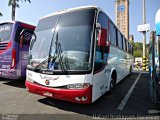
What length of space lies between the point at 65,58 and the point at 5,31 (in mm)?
4643

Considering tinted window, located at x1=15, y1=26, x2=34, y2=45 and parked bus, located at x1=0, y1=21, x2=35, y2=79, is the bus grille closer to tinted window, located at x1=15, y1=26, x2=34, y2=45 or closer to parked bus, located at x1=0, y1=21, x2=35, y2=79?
parked bus, located at x1=0, y1=21, x2=35, y2=79

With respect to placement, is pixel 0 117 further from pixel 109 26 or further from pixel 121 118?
pixel 109 26

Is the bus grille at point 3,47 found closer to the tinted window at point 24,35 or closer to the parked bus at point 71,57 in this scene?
the tinted window at point 24,35

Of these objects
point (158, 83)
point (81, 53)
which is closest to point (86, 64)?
point (81, 53)

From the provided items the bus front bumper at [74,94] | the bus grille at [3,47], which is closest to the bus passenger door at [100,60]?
the bus front bumper at [74,94]

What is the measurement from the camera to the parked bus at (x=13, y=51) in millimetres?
7426

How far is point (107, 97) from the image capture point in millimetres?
6516

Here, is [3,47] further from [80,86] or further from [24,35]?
[80,86]

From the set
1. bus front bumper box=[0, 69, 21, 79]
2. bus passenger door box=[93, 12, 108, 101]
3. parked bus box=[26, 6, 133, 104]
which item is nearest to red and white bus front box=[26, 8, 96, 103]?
parked bus box=[26, 6, 133, 104]

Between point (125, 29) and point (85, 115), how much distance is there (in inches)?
3233

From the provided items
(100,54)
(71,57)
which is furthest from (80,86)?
(100,54)

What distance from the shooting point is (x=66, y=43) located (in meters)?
4.92

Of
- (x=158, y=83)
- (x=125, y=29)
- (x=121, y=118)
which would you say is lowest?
(x=121, y=118)

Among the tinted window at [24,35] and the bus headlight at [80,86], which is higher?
the tinted window at [24,35]
